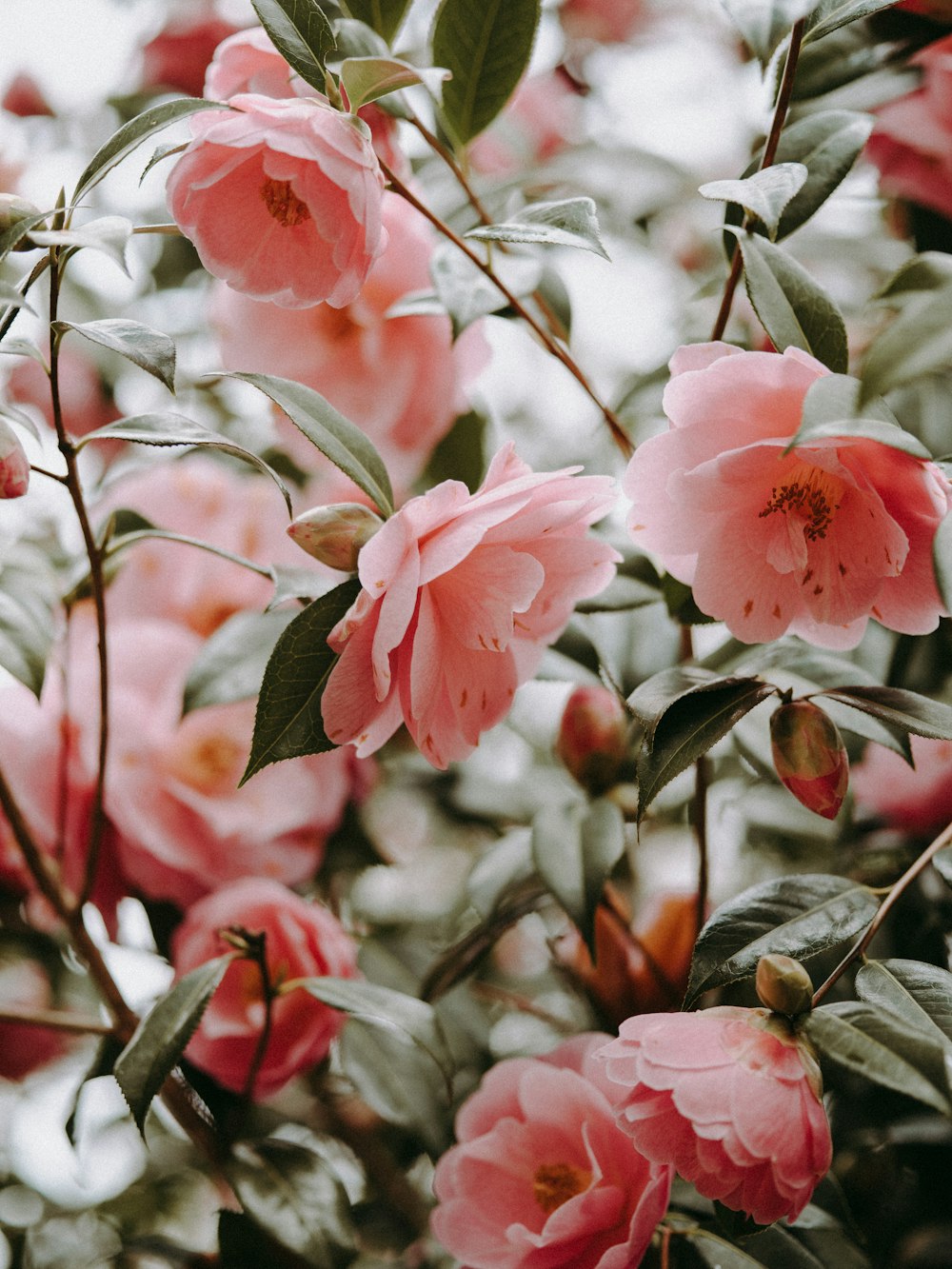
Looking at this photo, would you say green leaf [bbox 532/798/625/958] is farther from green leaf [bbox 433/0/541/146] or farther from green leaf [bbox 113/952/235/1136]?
green leaf [bbox 433/0/541/146]

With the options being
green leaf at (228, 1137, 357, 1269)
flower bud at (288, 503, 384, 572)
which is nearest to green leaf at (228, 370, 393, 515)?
flower bud at (288, 503, 384, 572)

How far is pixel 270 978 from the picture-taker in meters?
0.65

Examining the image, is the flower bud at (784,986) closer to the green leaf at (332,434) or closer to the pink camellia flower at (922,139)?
the green leaf at (332,434)

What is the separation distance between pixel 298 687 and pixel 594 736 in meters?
0.26

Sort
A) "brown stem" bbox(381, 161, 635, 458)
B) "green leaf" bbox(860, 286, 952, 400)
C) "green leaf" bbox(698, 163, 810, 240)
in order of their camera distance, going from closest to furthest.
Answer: "green leaf" bbox(860, 286, 952, 400), "green leaf" bbox(698, 163, 810, 240), "brown stem" bbox(381, 161, 635, 458)

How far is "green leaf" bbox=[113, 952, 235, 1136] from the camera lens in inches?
19.4

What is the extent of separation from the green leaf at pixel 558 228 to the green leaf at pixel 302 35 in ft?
0.31

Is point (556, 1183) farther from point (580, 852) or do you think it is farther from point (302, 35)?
point (302, 35)

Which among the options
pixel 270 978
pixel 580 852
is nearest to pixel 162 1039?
pixel 270 978

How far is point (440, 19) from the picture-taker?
558 millimetres

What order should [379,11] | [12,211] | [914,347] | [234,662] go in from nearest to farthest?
[914,347], [12,211], [379,11], [234,662]

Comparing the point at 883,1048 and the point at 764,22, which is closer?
the point at 883,1048

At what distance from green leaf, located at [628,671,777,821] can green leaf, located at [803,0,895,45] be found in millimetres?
278

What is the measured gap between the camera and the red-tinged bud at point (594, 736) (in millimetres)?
681
